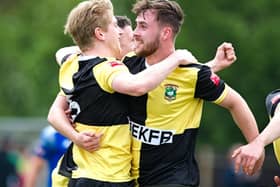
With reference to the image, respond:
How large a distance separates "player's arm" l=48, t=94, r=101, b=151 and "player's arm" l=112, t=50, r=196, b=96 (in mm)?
381

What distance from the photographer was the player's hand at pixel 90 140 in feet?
25.2

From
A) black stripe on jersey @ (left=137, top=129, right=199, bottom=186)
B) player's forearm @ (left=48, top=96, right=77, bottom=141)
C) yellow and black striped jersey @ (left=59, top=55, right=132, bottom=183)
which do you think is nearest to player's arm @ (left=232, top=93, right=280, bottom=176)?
black stripe on jersey @ (left=137, top=129, right=199, bottom=186)

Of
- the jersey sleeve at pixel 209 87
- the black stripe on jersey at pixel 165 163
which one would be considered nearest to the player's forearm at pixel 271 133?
the jersey sleeve at pixel 209 87

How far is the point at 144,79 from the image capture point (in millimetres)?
7422

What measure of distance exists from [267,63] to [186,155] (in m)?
18.0

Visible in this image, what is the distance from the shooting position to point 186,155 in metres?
7.90

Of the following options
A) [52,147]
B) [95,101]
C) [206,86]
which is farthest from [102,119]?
[52,147]

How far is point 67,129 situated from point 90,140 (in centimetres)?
33

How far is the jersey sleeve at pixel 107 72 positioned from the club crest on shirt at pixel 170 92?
34cm

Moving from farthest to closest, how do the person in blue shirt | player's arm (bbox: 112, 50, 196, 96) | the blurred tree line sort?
the blurred tree line, the person in blue shirt, player's arm (bbox: 112, 50, 196, 96)

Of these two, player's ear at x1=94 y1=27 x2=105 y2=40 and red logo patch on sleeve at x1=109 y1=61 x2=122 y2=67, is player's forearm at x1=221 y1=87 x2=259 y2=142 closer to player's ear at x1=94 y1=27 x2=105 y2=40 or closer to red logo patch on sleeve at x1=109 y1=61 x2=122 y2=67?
red logo patch on sleeve at x1=109 y1=61 x2=122 y2=67

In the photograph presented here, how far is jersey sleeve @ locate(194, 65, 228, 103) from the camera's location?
777cm

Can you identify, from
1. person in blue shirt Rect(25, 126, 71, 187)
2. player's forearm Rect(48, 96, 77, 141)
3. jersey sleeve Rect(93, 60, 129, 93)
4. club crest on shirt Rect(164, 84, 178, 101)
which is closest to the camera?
jersey sleeve Rect(93, 60, 129, 93)

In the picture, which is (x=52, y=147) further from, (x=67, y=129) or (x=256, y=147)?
(x=256, y=147)
